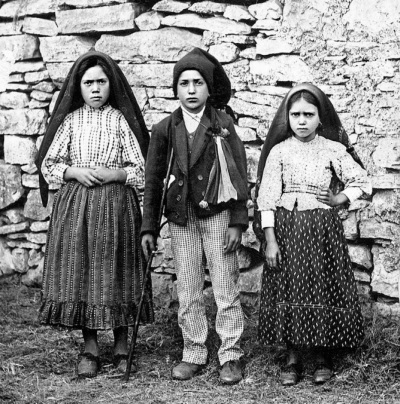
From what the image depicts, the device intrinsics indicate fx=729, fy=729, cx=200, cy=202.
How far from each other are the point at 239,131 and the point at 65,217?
1476 mm

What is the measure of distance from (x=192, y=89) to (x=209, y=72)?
138 millimetres

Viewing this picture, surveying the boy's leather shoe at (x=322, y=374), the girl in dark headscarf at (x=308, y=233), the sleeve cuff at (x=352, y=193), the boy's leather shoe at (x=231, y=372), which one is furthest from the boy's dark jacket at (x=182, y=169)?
the boy's leather shoe at (x=322, y=374)

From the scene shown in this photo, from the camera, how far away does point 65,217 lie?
4082mm

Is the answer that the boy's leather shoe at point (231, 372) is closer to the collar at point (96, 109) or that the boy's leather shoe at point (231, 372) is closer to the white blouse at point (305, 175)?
the white blouse at point (305, 175)

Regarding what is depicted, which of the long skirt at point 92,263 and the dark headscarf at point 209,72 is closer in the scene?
the dark headscarf at point 209,72

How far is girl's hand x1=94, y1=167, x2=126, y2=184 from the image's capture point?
4.05 m

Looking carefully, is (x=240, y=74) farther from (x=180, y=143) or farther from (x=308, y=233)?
(x=308, y=233)

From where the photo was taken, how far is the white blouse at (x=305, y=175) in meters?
3.89

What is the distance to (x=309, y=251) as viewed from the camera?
3846mm

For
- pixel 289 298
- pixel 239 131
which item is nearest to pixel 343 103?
pixel 239 131

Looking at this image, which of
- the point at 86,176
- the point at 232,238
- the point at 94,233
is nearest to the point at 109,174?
the point at 86,176

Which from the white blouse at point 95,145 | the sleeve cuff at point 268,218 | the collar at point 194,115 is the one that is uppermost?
the collar at point 194,115

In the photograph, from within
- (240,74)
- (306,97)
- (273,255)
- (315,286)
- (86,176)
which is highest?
(240,74)

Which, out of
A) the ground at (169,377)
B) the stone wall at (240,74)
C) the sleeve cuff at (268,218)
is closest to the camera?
the ground at (169,377)
